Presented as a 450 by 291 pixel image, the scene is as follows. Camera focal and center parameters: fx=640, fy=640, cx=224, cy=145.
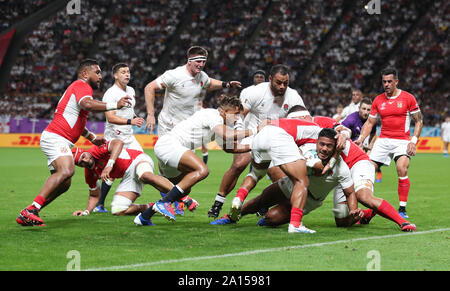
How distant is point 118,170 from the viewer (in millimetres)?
9883

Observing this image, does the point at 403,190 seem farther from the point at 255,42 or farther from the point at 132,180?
the point at 255,42

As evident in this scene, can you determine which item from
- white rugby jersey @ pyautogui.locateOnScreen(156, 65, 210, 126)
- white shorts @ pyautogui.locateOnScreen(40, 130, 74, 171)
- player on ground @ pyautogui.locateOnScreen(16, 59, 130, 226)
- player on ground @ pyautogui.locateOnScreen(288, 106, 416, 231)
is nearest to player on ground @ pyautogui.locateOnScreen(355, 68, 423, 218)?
player on ground @ pyautogui.locateOnScreen(288, 106, 416, 231)

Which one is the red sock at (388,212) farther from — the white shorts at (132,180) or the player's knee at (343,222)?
the white shorts at (132,180)

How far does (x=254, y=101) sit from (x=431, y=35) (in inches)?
1215

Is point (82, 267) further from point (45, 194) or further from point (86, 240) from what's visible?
point (45, 194)

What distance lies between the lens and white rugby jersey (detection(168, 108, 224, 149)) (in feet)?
28.4

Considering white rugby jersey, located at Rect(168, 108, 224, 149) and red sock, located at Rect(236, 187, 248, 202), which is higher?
white rugby jersey, located at Rect(168, 108, 224, 149)

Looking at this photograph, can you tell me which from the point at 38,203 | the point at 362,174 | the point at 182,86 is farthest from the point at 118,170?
the point at 362,174

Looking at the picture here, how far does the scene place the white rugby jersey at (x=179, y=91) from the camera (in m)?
A: 10.4

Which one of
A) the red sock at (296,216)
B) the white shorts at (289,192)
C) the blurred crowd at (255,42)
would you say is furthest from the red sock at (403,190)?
the blurred crowd at (255,42)

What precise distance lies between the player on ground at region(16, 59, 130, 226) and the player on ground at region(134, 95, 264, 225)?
0.95 m

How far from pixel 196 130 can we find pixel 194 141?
0.53ft

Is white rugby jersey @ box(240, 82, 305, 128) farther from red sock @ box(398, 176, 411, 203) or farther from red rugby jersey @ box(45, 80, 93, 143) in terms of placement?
red rugby jersey @ box(45, 80, 93, 143)

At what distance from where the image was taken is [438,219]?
30.2ft
